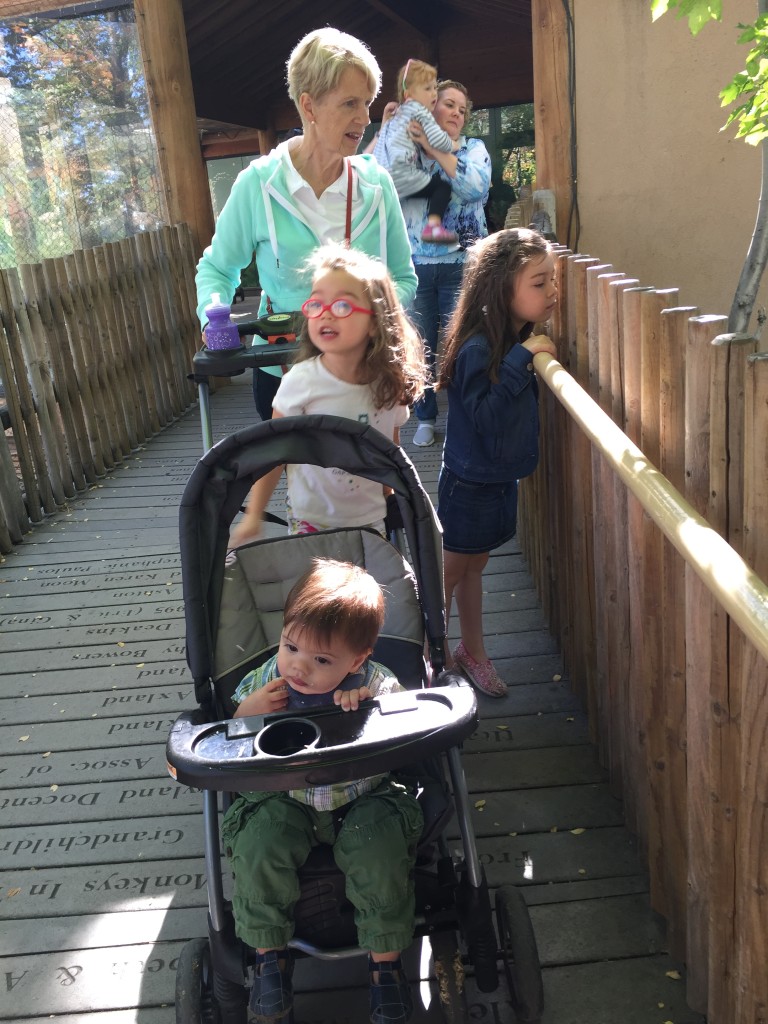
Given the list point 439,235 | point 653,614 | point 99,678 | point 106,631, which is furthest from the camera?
point 439,235

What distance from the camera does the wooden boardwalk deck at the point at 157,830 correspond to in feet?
7.53

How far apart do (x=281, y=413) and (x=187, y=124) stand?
20.5 ft

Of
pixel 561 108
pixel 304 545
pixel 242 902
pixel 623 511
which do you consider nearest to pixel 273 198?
pixel 304 545

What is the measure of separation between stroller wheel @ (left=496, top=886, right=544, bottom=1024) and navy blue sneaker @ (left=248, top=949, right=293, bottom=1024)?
19.5 inches

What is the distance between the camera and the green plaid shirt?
2.03m

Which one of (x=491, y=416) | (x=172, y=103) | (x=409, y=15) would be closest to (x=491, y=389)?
(x=491, y=416)

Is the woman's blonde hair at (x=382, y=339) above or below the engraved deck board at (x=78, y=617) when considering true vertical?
above

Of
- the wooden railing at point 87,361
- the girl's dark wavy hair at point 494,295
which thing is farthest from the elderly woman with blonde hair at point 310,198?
the wooden railing at point 87,361

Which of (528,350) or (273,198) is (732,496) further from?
(273,198)

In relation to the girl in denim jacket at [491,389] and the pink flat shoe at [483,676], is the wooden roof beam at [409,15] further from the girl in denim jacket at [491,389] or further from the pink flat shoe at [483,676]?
the pink flat shoe at [483,676]

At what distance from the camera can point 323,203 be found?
10.4 feet

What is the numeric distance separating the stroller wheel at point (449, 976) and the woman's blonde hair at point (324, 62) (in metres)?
2.40

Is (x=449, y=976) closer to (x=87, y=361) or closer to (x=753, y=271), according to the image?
(x=753, y=271)

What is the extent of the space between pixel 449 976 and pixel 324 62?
8.24 feet
